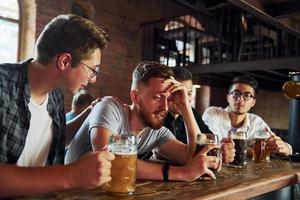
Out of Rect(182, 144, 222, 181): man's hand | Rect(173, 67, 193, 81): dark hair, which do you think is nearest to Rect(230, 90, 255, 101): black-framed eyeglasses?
Rect(173, 67, 193, 81): dark hair

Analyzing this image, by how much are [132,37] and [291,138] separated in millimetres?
5224

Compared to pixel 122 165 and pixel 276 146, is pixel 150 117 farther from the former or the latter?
pixel 276 146

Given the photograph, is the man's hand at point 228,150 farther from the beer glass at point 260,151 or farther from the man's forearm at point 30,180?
the man's forearm at point 30,180

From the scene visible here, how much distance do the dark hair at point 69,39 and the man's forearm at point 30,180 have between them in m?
0.43

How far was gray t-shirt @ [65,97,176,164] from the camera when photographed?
1322mm

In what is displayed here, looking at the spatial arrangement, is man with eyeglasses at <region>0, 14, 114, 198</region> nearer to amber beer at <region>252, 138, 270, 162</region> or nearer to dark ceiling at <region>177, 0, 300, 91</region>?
dark ceiling at <region>177, 0, 300, 91</region>

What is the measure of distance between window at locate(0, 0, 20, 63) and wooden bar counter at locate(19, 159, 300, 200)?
175 inches

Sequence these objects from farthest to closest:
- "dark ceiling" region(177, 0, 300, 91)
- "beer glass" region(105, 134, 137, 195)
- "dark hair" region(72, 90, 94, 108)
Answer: "dark hair" region(72, 90, 94, 108) < "dark ceiling" region(177, 0, 300, 91) < "beer glass" region(105, 134, 137, 195)

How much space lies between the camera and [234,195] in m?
1.06

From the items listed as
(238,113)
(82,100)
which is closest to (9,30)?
(82,100)

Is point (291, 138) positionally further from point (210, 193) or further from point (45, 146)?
point (45, 146)

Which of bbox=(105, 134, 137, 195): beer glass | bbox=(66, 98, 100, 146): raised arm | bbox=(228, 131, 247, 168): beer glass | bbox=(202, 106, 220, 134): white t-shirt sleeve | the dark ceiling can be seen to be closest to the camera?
bbox=(105, 134, 137, 195): beer glass

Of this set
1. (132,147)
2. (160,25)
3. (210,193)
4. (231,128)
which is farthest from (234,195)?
(160,25)

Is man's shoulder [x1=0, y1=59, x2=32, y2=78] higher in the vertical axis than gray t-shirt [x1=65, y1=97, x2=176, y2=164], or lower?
higher
